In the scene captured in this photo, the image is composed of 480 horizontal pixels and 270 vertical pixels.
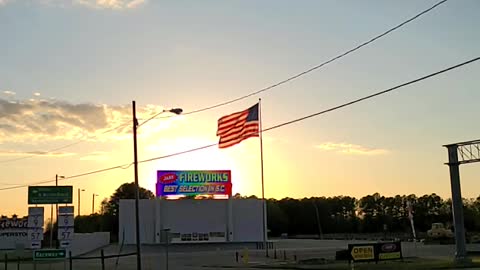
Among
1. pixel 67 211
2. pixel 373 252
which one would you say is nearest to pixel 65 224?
pixel 67 211

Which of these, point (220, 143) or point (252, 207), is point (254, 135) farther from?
point (252, 207)

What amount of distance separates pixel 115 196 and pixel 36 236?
141534 millimetres

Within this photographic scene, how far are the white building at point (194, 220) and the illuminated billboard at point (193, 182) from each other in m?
2.14

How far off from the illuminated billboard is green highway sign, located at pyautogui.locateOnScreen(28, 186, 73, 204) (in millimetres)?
37807

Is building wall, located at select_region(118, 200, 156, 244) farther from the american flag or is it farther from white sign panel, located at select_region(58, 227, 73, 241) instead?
white sign panel, located at select_region(58, 227, 73, 241)

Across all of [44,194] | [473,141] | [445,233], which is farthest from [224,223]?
[473,141]

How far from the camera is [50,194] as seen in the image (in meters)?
49.8

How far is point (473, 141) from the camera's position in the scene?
44531 mm

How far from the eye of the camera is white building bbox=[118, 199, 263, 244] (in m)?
90.6

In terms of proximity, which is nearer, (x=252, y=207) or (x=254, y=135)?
(x=254, y=135)

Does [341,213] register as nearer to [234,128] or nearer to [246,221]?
[246,221]

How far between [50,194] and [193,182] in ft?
136

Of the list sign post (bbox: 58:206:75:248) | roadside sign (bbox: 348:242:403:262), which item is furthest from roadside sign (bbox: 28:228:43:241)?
roadside sign (bbox: 348:242:403:262)

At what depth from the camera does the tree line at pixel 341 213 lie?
6762 inches
